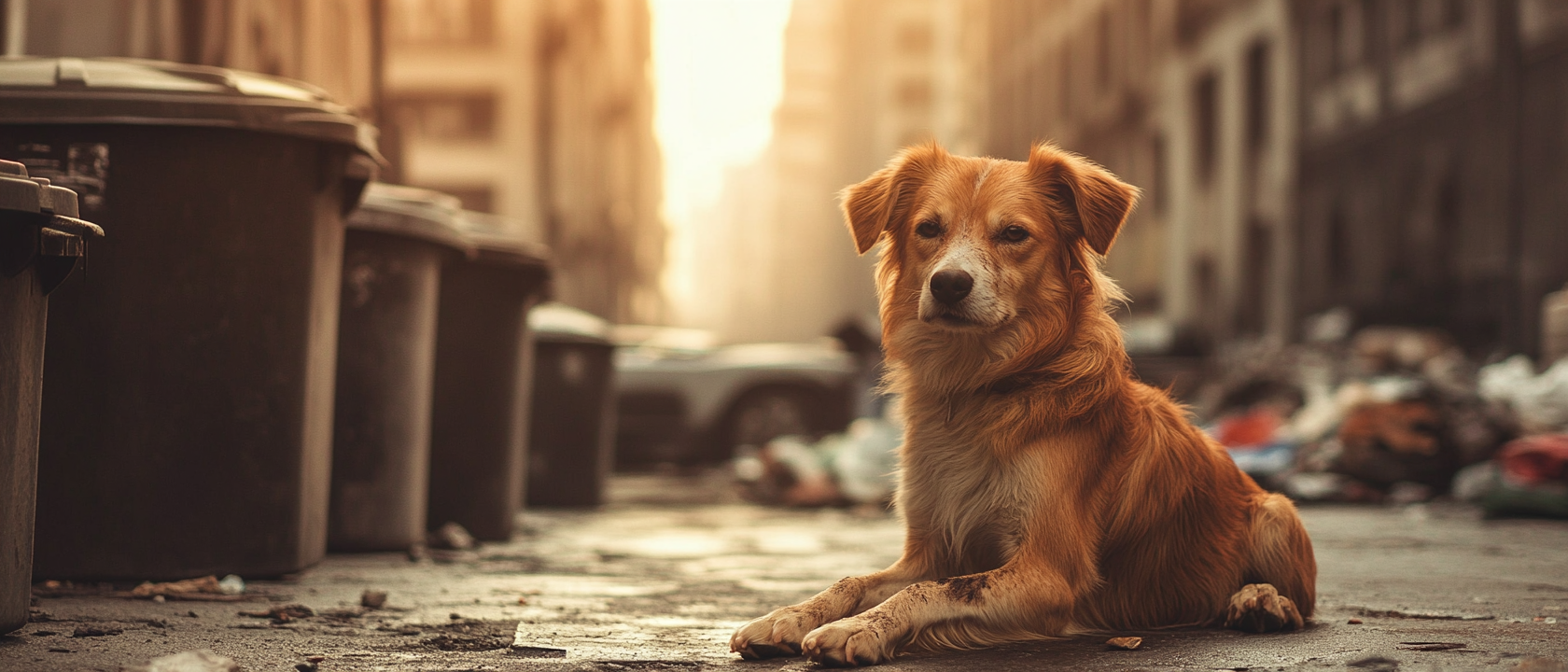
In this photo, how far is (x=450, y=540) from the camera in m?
6.43

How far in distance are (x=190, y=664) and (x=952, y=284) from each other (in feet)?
7.05

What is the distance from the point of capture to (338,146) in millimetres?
4934

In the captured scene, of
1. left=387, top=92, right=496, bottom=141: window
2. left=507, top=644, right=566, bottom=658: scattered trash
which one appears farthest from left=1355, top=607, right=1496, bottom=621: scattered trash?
left=387, top=92, right=496, bottom=141: window

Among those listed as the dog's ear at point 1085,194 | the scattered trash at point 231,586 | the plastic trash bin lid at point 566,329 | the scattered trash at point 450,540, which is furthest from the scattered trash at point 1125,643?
the plastic trash bin lid at point 566,329

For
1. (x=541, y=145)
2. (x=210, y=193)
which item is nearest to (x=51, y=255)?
(x=210, y=193)

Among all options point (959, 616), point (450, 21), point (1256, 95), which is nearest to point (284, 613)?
point (959, 616)

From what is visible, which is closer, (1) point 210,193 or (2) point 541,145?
(1) point 210,193

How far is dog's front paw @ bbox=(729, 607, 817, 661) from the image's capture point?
352 centimetres

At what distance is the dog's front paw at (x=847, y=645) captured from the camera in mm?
3312

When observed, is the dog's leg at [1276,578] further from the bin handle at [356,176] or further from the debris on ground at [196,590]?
the bin handle at [356,176]

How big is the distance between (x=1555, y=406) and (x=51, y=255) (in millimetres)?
9698

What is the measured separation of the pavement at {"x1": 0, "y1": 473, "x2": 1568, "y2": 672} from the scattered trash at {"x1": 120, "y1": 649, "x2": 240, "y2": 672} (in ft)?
0.65

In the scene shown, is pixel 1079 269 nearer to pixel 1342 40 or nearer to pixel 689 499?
pixel 689 499

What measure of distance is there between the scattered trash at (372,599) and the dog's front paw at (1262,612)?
8.74 ft
